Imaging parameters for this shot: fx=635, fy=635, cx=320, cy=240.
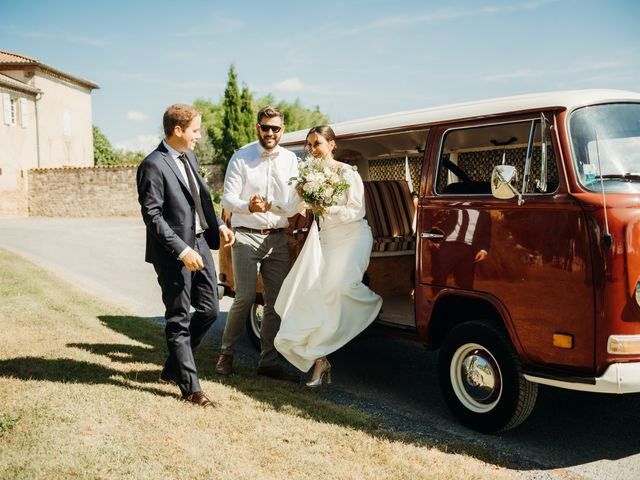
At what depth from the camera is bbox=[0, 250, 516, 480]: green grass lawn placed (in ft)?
12.7

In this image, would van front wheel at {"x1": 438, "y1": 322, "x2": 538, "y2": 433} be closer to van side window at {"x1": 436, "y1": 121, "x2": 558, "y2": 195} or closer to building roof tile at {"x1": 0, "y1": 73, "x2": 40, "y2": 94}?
van side window at {"x1": 436, "y1": 121, "x2": 558, "y2": 195}

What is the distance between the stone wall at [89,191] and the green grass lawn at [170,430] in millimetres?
27346

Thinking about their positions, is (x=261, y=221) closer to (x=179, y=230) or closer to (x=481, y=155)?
(x=179, y=230)

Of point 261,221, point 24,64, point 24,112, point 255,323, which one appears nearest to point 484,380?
point 261,221

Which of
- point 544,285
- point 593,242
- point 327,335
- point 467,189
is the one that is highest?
point 467,189

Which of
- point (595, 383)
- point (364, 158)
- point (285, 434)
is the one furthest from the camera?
point (364, 158)

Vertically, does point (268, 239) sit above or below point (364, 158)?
below

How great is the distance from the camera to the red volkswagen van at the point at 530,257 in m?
3.83

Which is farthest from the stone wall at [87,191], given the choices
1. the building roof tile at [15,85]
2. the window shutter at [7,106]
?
the building roof tile at [15,85]

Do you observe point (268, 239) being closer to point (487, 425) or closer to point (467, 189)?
point (467, 189)

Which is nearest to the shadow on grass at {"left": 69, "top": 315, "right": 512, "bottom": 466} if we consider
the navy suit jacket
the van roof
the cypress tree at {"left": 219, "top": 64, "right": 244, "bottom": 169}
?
the navy suit jacket

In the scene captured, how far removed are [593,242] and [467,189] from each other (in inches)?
48.0

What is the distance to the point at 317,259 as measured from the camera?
18.9ft

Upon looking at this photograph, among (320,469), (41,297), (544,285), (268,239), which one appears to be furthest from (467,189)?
(41,297)
